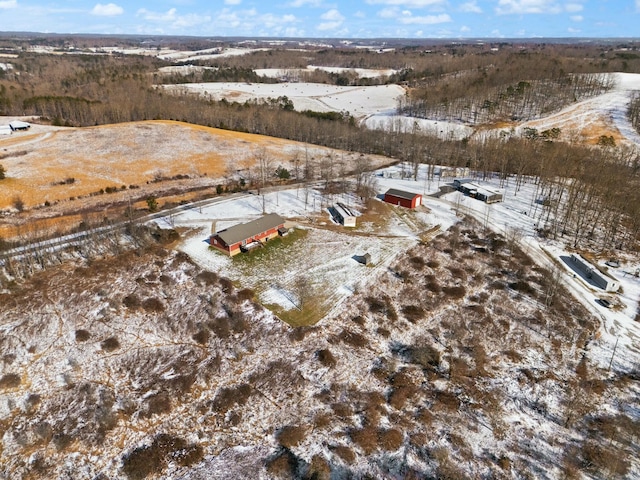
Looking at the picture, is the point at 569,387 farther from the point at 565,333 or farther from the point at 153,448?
the point at 153,448

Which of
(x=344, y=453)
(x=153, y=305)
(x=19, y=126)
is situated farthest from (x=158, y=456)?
(x=19, y=126)

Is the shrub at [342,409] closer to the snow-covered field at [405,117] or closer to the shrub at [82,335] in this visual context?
the shrub at [82,335]

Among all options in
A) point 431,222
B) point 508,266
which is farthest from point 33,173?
point 508,266

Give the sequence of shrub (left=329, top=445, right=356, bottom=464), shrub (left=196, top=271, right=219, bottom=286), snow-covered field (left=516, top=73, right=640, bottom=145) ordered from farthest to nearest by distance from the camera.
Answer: snow-covered field (left=516, top=73, right=640, bottom=145), shrub (left=196, top=271, right=219, bottom=286), shrub (left=329, top=445, right=356, bottom=464)

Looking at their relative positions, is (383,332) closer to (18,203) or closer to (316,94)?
(18,203)

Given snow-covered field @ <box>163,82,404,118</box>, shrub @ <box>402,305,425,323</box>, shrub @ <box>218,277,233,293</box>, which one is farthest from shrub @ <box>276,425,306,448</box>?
snow-covered field @ <box>163,82,404,118</box>

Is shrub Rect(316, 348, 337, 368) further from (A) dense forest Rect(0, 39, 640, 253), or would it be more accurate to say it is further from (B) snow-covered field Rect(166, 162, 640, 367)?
(A) dense forest Rect(0, 39, 640, 253)
